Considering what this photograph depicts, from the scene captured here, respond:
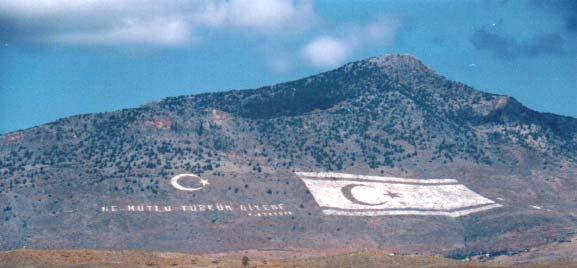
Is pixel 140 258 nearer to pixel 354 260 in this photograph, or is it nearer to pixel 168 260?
pixel 168 260

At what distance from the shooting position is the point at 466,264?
145 metres

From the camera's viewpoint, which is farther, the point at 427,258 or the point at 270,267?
the point at 427,258

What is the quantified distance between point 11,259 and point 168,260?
19.7 m

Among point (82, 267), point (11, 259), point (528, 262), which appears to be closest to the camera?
point (82, 267)

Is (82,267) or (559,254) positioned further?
(559,254)

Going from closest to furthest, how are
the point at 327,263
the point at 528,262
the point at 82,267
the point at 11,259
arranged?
the point at 82,267, the point at 11,259, the point at 327,263, the point at 528,262

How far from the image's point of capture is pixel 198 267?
460ft

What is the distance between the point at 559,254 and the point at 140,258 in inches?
3162

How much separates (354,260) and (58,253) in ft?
130

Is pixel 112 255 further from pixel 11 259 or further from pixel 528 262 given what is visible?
pixel 528 262

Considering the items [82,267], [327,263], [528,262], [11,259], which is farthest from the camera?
[528,262]

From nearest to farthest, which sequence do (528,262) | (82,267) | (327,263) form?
(82,267) → (327,263) → (528,262)

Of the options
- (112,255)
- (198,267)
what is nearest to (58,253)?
(112,255)

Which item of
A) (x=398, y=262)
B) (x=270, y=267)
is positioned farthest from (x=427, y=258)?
(x=270, y=267)
